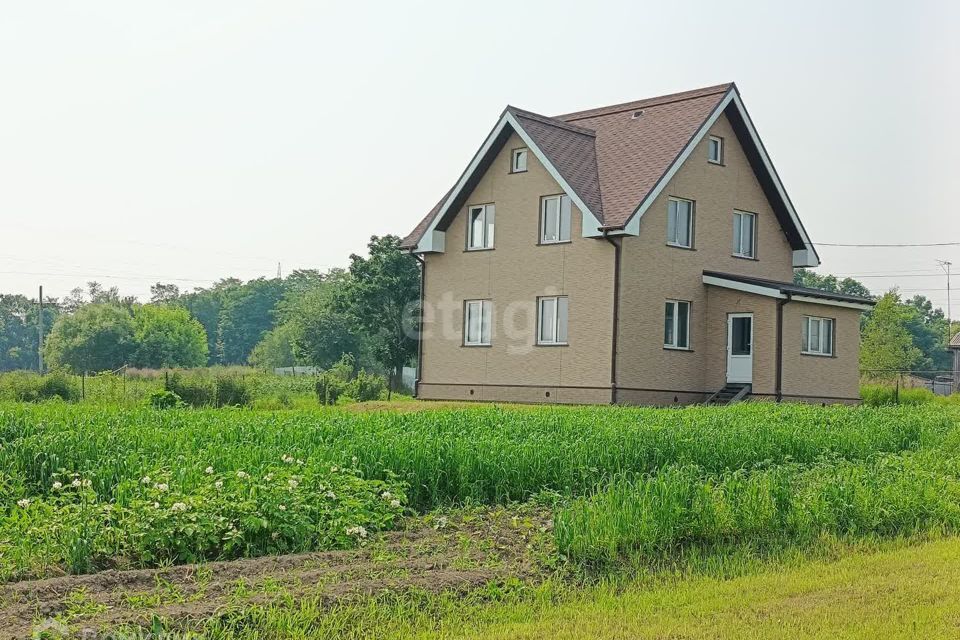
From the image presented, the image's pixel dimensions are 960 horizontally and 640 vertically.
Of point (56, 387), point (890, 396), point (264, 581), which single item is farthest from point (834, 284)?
point (264, 581)

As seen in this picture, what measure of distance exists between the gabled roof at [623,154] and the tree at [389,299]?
14.1 m

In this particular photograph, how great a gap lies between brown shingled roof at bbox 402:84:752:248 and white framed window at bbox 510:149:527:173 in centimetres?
47

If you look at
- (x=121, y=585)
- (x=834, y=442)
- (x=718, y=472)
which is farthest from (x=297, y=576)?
(x=834, y=442)

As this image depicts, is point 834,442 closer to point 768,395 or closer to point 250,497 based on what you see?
point 250,497

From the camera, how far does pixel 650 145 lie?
89.2 feet

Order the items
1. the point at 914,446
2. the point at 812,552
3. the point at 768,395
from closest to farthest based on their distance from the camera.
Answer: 1. the point at 812,552
2. the point at 914,446
3. the point at 768,395

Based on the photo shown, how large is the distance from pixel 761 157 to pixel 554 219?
246 inches

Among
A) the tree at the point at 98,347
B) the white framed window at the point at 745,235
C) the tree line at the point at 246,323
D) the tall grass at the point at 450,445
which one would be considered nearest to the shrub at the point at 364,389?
the tree line at the point at 246,323

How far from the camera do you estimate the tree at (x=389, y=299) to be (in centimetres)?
4419

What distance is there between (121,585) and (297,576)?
3.52ft

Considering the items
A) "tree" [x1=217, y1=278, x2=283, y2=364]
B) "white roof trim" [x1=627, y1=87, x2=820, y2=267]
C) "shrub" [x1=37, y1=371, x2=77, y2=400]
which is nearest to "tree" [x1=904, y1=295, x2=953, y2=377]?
"tree" [x1=217, y1=278, x2=283, y2=364]

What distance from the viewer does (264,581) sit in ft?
21.6

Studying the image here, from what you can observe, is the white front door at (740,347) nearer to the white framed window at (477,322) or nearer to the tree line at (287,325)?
the white framed window at (477,322)

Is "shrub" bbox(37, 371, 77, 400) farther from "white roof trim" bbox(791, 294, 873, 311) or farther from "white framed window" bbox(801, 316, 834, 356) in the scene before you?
"white framed window" bbox(801, 316, 834, 356)
